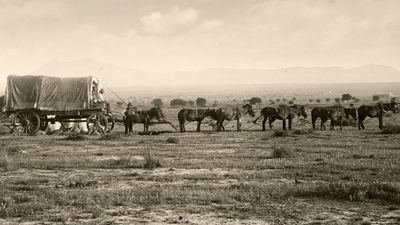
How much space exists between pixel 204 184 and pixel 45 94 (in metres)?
13.2

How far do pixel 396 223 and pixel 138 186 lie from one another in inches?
216

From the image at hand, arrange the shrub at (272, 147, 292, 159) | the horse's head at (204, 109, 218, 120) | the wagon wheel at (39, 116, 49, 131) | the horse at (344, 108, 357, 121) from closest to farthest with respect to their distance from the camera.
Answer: the shrub at (272, 147, 292, 159)
the wagon wheel at (39, 116, 49, 131)
the horse's head at (204, 109, 218, 120)
the horse at (344, 108, 357, 121)

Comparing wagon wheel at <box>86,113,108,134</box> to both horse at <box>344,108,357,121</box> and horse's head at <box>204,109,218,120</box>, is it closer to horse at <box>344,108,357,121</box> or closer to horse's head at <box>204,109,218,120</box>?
horse's head at <box>204,109,218,120</box>

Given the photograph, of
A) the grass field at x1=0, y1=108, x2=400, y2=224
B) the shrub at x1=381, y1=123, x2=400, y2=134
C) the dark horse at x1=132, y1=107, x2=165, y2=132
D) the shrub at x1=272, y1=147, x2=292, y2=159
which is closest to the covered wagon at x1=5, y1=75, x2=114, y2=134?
the dark horse at x1=132, y1=107, x2=165, y2=132

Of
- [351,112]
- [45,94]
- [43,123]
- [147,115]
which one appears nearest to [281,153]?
[147,115]

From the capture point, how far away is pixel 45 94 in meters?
20.9

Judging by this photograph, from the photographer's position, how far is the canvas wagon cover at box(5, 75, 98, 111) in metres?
20.8

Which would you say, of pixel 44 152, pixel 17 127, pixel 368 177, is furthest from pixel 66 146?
pixel 368 177

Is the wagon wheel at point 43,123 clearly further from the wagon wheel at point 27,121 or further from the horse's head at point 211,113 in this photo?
the horse's head at point 211,113

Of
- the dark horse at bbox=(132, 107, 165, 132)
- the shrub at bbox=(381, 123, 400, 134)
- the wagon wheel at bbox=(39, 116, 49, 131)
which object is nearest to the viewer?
the shrub at bbox=(381, 123, 400, 134)

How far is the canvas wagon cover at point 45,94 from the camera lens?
20.8m

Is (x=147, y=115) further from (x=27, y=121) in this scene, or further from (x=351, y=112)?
(x=351, y=112)

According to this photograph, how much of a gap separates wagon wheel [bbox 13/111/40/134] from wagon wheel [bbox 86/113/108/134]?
2.45m

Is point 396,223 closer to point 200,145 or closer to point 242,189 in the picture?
point 242,189
